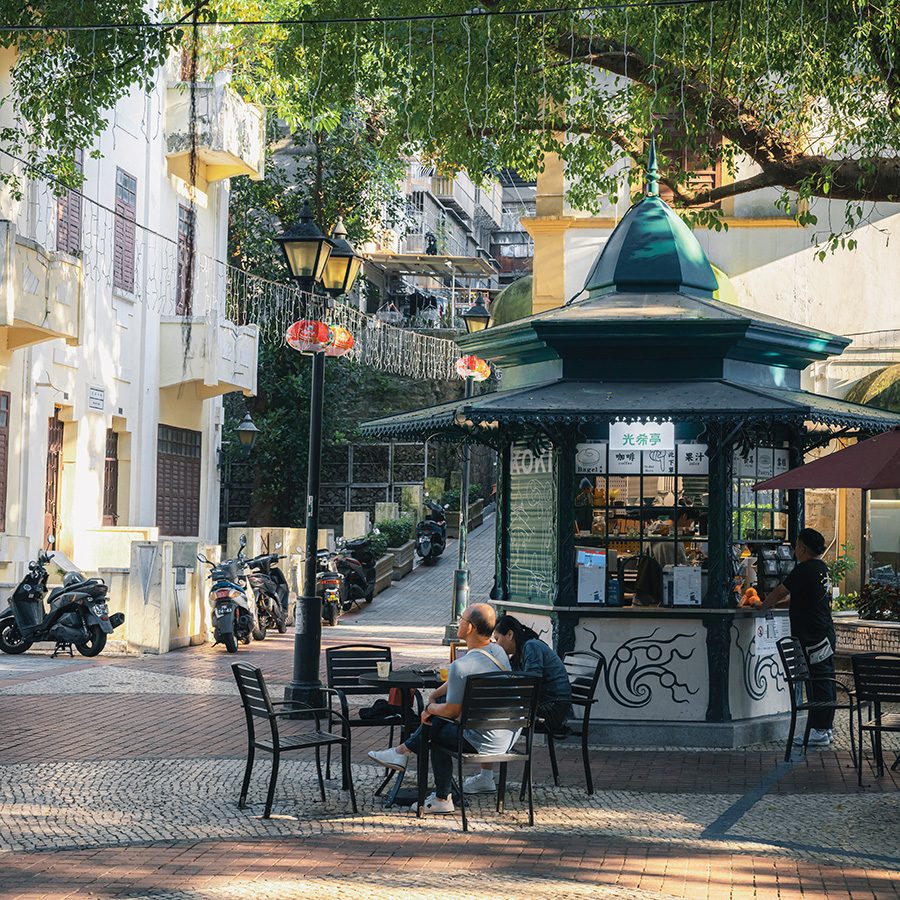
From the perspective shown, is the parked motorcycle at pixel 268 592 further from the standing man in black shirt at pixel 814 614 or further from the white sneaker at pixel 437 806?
the white sneaker at pixel 437 806

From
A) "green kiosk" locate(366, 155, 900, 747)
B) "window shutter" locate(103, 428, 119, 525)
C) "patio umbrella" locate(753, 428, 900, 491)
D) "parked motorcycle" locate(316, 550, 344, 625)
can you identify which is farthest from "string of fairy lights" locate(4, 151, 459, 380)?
"patio umbrella" locate(753, 428, 900, 491)

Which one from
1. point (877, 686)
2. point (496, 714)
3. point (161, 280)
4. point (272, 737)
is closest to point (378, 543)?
point (161, 280)

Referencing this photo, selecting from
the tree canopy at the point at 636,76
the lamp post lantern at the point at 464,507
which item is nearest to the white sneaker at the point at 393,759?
the tree canopy at the point at 636,76

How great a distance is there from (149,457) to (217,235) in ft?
19.6

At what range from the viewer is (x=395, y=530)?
1286 inches

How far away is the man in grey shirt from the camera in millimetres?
9359

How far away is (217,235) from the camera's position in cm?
3097

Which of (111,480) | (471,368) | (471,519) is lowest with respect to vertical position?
(471,519)

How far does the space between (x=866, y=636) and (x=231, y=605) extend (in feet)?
27.4

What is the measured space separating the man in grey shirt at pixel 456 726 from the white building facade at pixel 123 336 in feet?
38.3

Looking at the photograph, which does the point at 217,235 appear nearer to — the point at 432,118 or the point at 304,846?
the point at 432,118

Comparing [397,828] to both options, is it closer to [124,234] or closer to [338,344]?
[338,344]

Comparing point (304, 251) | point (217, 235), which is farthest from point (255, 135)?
point (304, 251)

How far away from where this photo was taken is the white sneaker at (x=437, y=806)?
9398 millimetres
